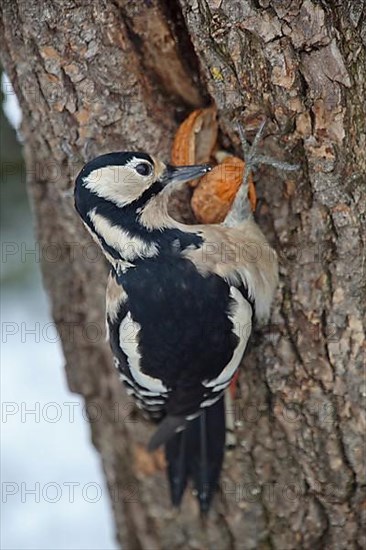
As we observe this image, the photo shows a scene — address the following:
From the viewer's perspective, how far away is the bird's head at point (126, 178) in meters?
2.86

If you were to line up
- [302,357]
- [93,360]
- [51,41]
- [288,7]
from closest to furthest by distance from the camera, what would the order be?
[288,7] < [51,41] < [302,357] < [93,360]

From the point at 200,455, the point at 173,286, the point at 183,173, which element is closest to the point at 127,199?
the point at 183,173

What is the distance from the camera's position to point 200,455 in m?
3.55

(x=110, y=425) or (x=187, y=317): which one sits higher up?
(x=187, y=317)

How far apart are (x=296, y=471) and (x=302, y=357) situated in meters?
0.55

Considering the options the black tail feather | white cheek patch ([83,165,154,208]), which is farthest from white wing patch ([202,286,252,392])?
white cheek patch ([83,165,154,208])

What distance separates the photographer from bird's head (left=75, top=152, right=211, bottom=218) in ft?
9.39

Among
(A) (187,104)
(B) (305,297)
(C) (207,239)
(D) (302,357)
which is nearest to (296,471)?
(D) (302,357)

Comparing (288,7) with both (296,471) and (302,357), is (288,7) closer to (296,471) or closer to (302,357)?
(302,357)

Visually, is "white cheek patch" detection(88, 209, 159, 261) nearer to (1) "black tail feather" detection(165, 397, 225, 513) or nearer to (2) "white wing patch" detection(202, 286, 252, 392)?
(2) "white wing patch" detection(202, 286, 252, 392)

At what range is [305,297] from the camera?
10.1 feet

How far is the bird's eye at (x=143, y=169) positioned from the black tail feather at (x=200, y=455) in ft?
3.45

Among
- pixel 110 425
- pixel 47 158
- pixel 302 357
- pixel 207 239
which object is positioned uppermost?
pixel 47 158

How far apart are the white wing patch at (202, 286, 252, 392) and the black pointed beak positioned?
0.43 meters
